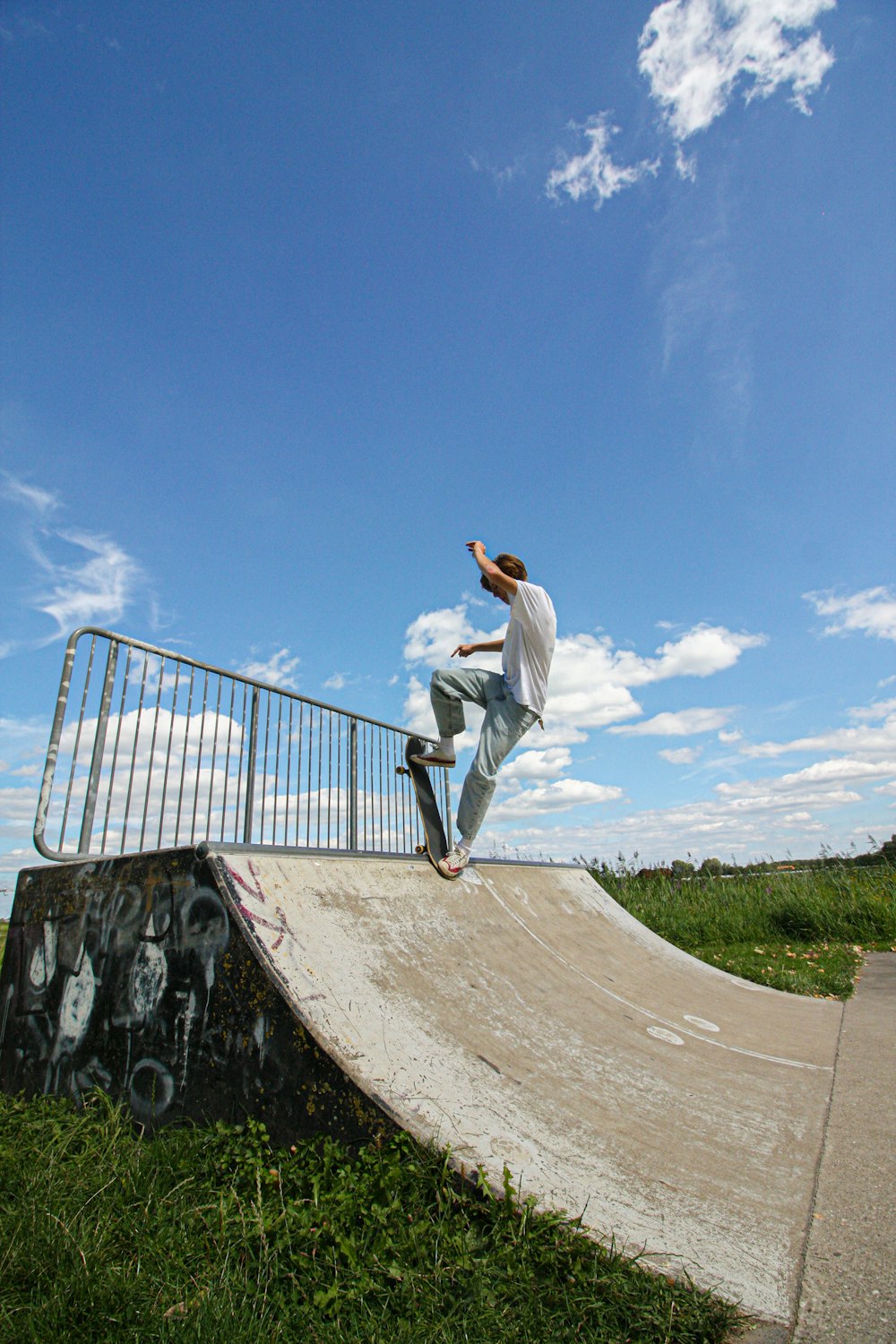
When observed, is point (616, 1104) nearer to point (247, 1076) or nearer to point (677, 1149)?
point (677, 1149)

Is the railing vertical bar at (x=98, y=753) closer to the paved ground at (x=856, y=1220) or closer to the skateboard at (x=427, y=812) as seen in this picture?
the skateboard at (x=427, y=812)

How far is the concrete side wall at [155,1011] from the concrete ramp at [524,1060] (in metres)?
0.02

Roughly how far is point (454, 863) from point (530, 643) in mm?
1413

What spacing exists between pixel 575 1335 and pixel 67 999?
2.51 m

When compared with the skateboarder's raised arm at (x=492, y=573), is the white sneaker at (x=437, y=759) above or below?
below

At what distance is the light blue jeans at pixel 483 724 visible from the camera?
4367 millimetres

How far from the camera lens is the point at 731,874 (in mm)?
13000

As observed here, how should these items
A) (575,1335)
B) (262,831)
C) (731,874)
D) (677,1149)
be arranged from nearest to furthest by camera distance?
1. (575,1335)
2. (677,1149)
3. (262,831)
4. (731,874)

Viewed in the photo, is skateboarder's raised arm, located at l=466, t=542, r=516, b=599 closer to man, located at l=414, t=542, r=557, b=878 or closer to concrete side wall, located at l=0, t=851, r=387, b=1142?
man, located at l=414, t=542, r=557, b=878

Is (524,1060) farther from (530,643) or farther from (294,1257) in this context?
(530,643)

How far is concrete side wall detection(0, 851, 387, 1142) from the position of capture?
2229mm

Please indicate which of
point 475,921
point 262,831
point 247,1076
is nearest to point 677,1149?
point 247,1076

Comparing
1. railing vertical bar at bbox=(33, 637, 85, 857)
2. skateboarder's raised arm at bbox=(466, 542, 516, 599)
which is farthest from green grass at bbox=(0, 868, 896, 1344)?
skateboarder's raised arm at bbox=(466, 542, 516, 599)

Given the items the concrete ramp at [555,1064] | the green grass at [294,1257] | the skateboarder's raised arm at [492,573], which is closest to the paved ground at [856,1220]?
the concrete ramp at [555,1064]
